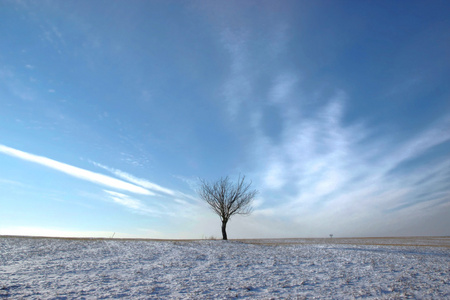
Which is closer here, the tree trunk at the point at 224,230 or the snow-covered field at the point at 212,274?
the snow-covered field at the point at 212,274

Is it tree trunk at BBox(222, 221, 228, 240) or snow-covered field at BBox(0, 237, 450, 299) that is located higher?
tree trunk at BBox(222, 221, 228, 240)

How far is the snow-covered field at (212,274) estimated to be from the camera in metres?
12.0

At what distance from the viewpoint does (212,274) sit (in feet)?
48.8

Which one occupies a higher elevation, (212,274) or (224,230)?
(224,230)

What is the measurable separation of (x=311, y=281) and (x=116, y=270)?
10106mm

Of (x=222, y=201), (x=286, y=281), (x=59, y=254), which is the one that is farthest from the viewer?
(x=222, y=201)

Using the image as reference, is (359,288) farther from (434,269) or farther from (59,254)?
(59,254)

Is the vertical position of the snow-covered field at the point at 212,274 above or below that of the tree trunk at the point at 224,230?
below

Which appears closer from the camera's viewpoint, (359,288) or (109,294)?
(109,294)

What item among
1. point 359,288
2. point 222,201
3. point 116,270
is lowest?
point 359,288

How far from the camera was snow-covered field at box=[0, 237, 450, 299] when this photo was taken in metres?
12.0

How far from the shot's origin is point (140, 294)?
38.2ft

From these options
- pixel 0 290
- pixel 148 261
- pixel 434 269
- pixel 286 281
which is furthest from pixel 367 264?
pixel 0 290

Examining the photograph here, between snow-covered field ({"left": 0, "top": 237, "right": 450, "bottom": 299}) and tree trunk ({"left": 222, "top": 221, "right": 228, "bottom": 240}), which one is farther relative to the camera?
tree trunk ({"left": 222, "top": 221, "right": 228, "bottom": 240})
